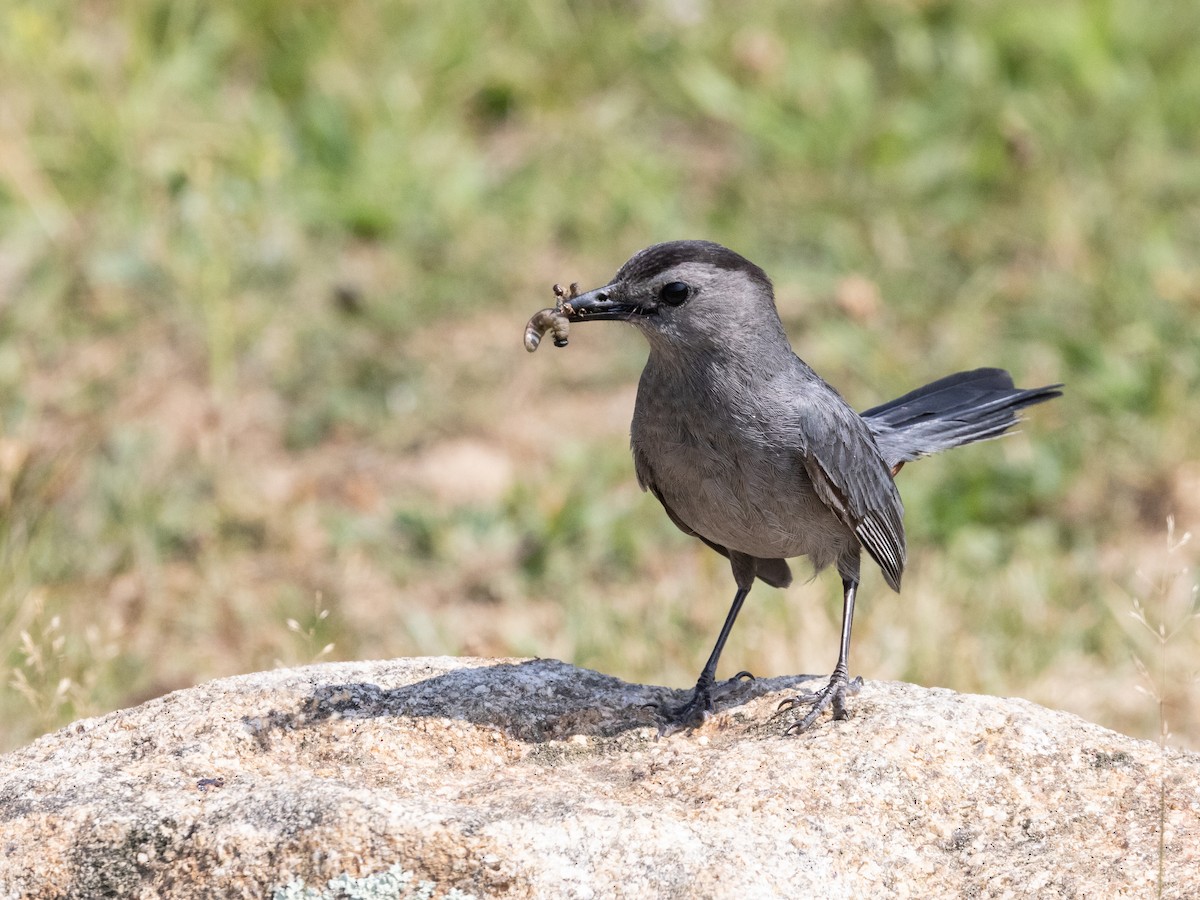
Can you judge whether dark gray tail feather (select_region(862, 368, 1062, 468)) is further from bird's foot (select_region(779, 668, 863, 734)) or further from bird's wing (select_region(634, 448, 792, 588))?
bird's foot (select_region(779, 668, 863, 734))

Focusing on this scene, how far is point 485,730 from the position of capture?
12.7 ft

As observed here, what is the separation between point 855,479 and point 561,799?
5.15 feet

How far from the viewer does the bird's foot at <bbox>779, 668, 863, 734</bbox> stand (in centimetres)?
388

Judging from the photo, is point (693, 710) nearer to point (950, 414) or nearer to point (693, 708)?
point (693, 708)

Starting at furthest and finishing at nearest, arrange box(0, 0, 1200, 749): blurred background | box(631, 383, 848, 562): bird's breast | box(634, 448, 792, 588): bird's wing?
box(0, 0, 1200, 749): blurred background
box(634, 448, 792, 588): bird's wing
box(631, 383, 848, 562): bird's breast

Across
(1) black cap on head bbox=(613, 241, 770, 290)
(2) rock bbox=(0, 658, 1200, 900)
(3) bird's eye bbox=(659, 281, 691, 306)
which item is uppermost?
(1) black cap on head bbox=(613, 241, 770, 290)

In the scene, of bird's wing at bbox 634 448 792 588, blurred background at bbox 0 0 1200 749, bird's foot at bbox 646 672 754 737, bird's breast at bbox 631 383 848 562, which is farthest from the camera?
blurred background at bbox 0 0 1200 749

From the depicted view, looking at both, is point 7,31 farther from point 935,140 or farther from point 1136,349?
point 1136,349

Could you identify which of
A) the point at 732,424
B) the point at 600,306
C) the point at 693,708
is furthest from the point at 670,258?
the point at 693,708

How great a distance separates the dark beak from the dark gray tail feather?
132 cm

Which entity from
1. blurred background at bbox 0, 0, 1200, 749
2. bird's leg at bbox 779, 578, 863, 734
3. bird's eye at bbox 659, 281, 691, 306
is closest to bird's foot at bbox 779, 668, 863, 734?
bird's leg at bbox 779, 578, 863, 734

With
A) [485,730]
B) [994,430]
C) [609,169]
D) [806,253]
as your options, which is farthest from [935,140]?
[485,730]

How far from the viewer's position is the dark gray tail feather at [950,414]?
17.2 feet

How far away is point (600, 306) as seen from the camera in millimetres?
4309
